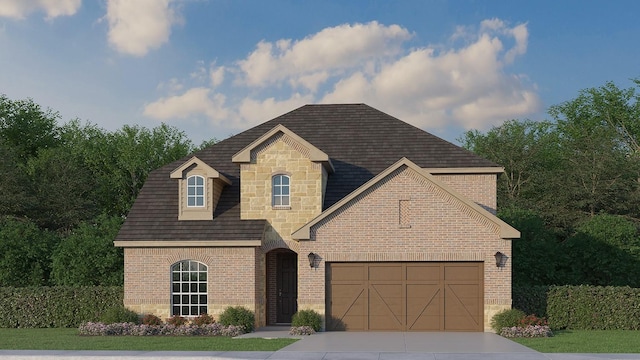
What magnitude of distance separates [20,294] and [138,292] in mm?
5308

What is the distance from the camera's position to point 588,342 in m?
22.5

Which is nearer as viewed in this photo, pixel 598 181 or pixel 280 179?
pixel 280 179

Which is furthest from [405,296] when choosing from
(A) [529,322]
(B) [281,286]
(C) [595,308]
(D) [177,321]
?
(D) [177,321]

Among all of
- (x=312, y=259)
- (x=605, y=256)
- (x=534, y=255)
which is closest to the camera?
(x=312, y=259)

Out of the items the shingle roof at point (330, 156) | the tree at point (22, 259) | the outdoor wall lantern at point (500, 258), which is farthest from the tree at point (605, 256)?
the tree at point (22, 259)

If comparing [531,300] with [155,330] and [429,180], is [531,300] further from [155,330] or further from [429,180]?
[155,330]

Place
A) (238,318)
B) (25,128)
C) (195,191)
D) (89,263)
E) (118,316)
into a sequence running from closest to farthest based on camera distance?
1. (238,318)
2. (118,316)
3. (195,191)
4. (89,263)
5. (25,128)

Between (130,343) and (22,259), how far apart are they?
12387mm

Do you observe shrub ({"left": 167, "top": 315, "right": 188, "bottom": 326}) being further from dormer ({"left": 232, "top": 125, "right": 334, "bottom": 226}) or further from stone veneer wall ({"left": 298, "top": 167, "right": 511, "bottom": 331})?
dormer ({"left": 232, "top": 125, "right": 334, "bottom": 226})

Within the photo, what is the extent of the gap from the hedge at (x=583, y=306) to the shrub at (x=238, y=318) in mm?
9266

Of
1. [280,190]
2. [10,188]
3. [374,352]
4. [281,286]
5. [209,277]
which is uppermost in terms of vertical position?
[280,190]

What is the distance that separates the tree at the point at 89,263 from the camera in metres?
31.3

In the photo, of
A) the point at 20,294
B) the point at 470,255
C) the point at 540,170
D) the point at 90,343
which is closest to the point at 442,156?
the point at 470,255

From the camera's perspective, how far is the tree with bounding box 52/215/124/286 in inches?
1232
